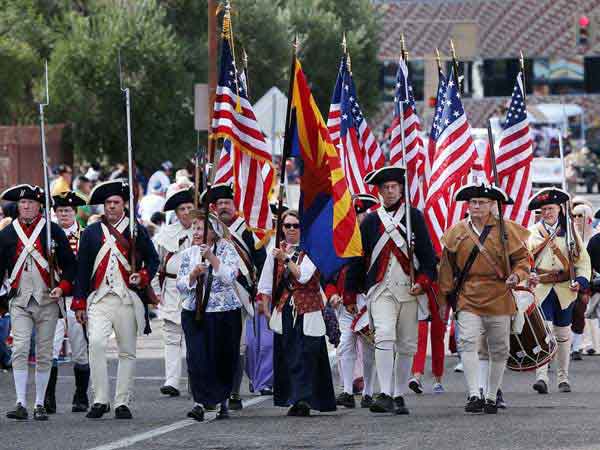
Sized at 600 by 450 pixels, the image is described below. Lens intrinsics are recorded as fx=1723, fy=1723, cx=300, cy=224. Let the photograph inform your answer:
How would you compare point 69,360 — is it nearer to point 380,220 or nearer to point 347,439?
point 380,220

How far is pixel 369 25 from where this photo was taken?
5322 centimetres

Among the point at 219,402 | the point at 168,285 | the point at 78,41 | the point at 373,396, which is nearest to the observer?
the point at 219,402

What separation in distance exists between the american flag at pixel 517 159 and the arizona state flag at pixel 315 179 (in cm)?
390

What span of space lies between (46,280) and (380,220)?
2.65 m

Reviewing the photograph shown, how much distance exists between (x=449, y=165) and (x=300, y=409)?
4847 mm

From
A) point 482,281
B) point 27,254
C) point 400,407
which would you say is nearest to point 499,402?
point 400,407

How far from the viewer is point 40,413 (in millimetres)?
13070

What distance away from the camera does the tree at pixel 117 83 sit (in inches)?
1543

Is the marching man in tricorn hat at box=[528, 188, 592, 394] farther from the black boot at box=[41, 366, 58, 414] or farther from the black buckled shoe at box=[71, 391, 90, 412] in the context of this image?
the black boot at box=[41, 366, 58, 414]

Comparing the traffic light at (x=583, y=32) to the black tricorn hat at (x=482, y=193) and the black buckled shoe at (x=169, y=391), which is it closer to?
the black buckled shoe at (x=169, y=391)

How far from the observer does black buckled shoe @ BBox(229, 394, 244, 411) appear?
45.0 feet

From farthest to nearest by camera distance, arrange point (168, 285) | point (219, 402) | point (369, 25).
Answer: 1. point (369, 25)
2. point (168, 285)
3. point (219, 402)

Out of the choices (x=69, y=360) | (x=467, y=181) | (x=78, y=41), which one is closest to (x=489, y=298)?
(x=467, y=181)

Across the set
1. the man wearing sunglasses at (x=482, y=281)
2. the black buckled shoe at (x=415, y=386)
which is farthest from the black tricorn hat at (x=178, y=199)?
the man wearing sunglasses at (x=482, y=281)
